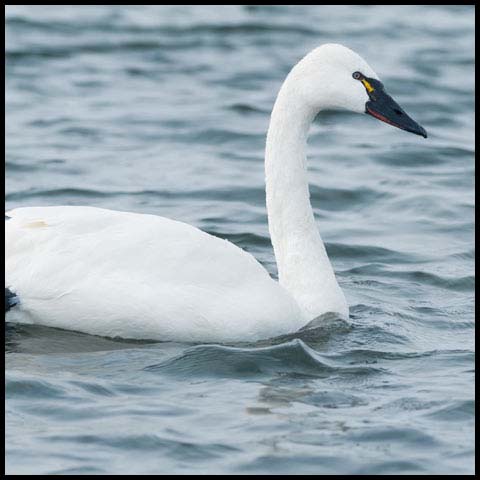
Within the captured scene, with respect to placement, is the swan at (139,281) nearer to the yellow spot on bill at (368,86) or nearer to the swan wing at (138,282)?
the swan wing at (138,282)

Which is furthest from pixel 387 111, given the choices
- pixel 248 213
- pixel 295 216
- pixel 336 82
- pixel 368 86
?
pixel 248 213

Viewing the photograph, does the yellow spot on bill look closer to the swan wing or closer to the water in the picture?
the swan wing

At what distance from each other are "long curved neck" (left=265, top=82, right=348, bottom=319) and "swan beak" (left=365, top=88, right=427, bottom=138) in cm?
36

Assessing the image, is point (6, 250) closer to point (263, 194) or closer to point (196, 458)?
point (196, 458)

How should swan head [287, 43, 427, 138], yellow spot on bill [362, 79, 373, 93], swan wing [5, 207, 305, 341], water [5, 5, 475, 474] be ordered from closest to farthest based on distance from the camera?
water [5, 5, 475, 474]
swan wing [5, 207, 305, 341]
swan head [287, 43, 427, 138]
yellow spot on bill [362, 79, 373, 93]

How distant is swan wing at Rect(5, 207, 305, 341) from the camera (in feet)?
27.5

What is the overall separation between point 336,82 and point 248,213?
3618 mm

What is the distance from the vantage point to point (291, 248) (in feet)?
30.4

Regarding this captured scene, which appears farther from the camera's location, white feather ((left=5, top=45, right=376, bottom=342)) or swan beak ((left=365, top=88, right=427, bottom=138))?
swan beak ((left=365, top=88, right=427, bottom=138))

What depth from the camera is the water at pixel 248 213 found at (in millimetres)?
7121

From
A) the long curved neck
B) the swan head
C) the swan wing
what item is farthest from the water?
the swan head

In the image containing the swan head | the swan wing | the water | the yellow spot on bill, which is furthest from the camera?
the yellow spot on bill

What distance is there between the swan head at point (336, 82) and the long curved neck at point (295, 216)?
3.1 inches

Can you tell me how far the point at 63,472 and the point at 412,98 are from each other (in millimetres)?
11262
